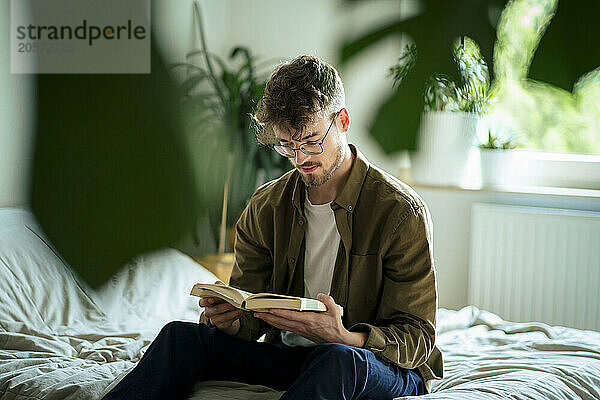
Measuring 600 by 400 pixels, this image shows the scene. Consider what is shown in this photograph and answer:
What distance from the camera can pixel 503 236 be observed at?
281 cm

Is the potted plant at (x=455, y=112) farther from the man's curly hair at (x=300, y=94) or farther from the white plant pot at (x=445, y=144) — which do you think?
the man's curly hair at (x=300, y=94)

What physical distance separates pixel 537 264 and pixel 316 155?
60.0 inches

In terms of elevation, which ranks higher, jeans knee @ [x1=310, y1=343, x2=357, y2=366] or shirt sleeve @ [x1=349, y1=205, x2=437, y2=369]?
shirt sleeve @ [x1=349, y1=205, x2=437, y2=369]

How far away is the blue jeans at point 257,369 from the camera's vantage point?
1286 millimetres

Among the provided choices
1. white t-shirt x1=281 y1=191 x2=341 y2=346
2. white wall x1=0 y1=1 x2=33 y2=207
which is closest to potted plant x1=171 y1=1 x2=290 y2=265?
white wall x1=0 y1=1 x2=33 y2=207

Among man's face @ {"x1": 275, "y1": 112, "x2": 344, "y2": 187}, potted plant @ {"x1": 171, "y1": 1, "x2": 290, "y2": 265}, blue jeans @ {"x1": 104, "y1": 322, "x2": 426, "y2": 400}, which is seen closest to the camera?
blue jeans @ {"x1": 104, "y1": 322, "x2": 426, "y2": 400}

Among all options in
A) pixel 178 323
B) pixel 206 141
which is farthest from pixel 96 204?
pixel 178 323

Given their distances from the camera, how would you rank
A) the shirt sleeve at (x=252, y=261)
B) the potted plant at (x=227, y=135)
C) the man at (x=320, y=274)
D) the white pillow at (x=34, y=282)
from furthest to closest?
the potted plant at (x=227, y=135) < the white pillow at (x=34, y=282) < the shirt sleeve at (x=252, y=261) < the man at (x=320, y=274)

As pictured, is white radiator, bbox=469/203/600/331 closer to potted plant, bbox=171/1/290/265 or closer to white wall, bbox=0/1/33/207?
potted plant, bbox=171/1/290/265

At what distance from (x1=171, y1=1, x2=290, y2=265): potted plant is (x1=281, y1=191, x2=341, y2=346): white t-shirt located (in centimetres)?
134

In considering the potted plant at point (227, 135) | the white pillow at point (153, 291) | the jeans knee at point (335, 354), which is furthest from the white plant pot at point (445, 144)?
the jeans knee at point (335, 354)

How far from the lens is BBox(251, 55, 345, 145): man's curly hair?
1.49m

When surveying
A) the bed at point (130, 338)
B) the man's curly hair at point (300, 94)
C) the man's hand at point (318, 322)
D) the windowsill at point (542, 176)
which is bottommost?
the bed at point (130, 338)

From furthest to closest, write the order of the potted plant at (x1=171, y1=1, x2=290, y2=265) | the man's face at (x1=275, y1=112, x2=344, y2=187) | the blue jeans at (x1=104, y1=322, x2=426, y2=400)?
the potted plant at (x1=171, y1=1, x2=290, y2=265), the man's face at (x1=275, y1=112, x2=344, y2=187), the blue jeans at (x1=104, y1=322, x2=426, y2=400)
